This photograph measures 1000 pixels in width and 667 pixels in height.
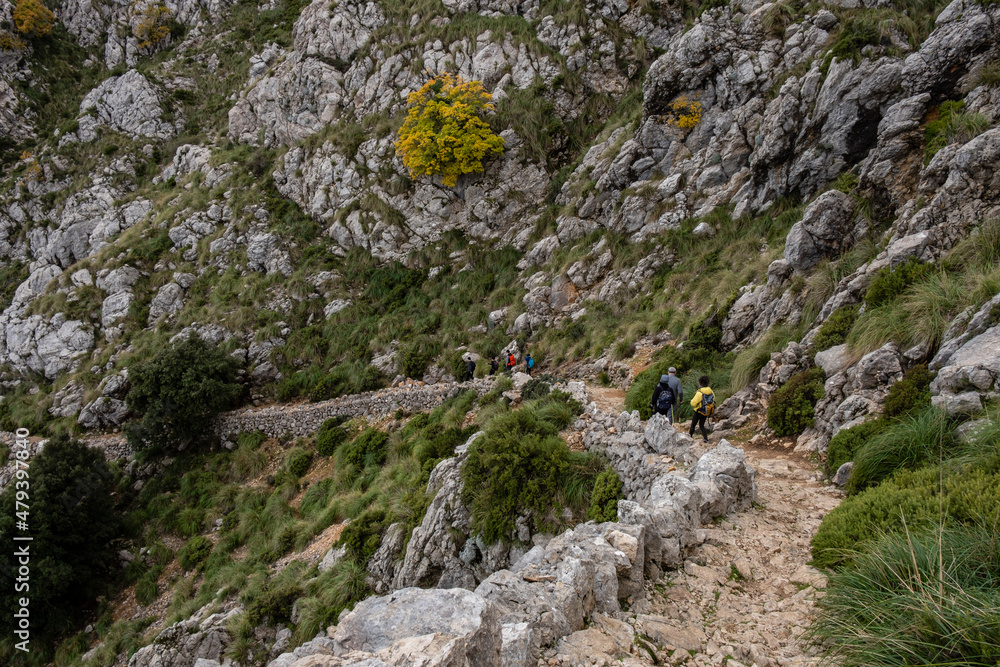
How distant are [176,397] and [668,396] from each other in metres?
20.3

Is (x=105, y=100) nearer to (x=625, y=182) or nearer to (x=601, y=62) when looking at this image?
(x=601, y=62)

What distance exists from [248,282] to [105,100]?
29.8m

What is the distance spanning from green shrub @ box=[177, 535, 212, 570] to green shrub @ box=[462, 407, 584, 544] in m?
12.2

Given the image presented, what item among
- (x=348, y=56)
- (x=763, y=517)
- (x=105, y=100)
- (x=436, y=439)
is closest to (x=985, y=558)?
(x=763, y=517)

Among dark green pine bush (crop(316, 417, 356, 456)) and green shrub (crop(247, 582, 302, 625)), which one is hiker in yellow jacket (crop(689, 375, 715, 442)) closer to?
green shrub (crop(247, 582, 302, 625))

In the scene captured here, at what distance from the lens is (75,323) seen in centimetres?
2734

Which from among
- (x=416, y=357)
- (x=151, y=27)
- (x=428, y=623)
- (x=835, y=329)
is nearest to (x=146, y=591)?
(x=416, y=357)

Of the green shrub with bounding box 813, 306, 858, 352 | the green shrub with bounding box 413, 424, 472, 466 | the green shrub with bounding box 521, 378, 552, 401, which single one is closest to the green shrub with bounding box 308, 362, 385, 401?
the green shrub with bounding box 413, 424, 472, 466

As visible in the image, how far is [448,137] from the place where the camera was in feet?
76.6

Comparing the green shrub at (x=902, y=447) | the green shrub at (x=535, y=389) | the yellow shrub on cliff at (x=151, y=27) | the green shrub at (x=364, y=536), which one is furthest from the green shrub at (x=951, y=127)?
the yellow shrub on cliff at (x=151, y=27)

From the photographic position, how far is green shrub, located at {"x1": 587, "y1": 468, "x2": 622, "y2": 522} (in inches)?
257

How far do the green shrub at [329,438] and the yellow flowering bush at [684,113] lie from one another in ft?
60.9

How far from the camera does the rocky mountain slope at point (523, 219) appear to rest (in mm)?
7512

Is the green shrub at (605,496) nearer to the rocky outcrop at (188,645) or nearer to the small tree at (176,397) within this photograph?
the rocky outcrop at (188,645)
